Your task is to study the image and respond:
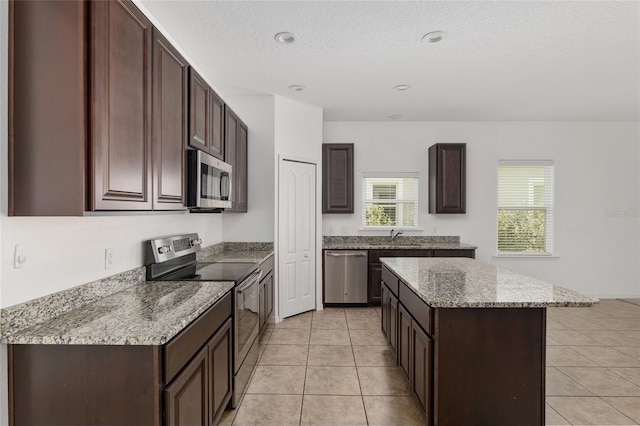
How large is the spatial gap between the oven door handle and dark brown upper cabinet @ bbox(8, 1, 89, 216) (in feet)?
4.13

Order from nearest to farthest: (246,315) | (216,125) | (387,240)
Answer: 1. (246,315)
2. (216,125)
3. (387,240)

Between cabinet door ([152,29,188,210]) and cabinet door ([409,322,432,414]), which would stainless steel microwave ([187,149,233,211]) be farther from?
cabinet door ([409,322,432,414])

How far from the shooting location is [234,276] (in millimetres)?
2375

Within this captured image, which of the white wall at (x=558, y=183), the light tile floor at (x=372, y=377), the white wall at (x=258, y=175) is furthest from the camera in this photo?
the white wall at (x=558, y=183)

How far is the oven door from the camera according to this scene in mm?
2258

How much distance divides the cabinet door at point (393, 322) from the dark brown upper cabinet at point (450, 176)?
245cm

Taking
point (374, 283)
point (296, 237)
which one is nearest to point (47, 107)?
point (296, 237)

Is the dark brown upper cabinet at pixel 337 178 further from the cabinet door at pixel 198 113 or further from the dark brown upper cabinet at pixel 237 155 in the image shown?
the cabinet door at pixel 198 113

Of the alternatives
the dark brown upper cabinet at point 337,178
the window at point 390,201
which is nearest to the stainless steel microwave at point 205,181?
the dark brown upper cabinet at point 337,178

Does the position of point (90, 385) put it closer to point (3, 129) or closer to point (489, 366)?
point (3, 129)

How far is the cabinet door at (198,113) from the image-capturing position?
224 cm

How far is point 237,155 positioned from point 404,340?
248 cm

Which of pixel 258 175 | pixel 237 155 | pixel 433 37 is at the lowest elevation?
pixel 258 175

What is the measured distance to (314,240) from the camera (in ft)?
14.5
